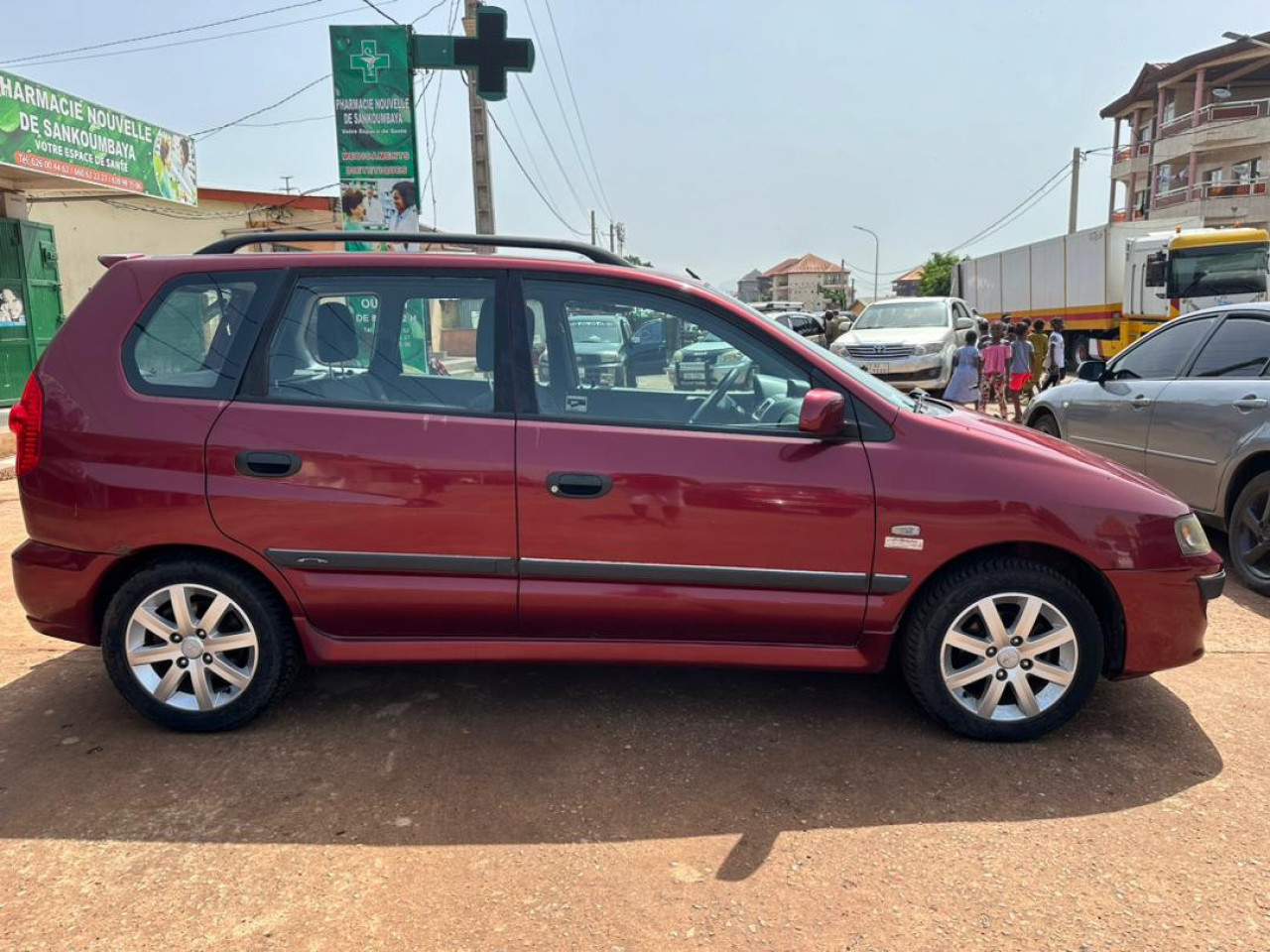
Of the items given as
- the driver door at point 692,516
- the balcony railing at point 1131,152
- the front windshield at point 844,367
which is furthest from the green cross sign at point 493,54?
the balcony railing at point 1131,152

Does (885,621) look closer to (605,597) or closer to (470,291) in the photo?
(605,597)

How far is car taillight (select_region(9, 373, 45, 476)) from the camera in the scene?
3.31 m

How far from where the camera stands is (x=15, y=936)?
2.33 m

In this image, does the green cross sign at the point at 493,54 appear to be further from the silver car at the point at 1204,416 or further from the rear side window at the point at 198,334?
the rear side window at the point at 198,334

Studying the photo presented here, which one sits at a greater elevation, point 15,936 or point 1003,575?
point 1003,575

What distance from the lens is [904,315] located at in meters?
16.8

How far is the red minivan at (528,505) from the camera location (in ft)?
10.5

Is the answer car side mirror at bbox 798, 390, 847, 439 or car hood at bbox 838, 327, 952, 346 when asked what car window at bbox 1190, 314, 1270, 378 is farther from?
car hood at bbox 838, 327, 952, 346

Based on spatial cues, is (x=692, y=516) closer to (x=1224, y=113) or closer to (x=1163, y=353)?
(x=1163, y=353)

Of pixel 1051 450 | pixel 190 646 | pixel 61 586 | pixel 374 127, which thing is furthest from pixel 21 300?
pixel 1051 450

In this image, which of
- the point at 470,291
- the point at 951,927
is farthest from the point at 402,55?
the point at 951,927

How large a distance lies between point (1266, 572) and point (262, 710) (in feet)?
17.3

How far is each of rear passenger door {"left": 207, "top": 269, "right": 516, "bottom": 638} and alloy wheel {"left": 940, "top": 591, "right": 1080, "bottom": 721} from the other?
165 centimetres

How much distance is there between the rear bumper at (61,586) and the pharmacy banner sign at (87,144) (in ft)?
35.0
